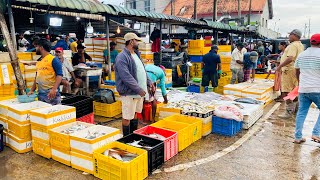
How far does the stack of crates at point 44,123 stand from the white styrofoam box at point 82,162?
61 centimetres

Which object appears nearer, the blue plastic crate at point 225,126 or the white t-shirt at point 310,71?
the white t-shirt at point 310,71

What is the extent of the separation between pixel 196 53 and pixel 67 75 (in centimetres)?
684

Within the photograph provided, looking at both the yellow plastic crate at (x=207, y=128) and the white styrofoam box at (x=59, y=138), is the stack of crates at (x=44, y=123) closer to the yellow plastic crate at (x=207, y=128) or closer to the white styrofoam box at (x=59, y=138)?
the white styrofoam box at (x=59, y=138)

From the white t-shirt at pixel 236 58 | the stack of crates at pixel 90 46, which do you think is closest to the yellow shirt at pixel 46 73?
the stack of crates at pixel 90 46

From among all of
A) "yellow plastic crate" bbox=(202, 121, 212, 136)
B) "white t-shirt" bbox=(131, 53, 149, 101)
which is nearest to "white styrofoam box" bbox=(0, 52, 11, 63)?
"white t-shirt" bbox=(131, 53, 149, 101)

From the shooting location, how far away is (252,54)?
11.1 m

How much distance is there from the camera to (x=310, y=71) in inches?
193

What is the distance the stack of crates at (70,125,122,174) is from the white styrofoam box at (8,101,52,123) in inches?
41.2

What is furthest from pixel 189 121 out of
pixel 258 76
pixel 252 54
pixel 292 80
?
pixel 258 76

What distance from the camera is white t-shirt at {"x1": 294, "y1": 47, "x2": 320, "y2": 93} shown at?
4.84 meters

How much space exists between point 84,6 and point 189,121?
14.7 feet

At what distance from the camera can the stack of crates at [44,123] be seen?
175 inches

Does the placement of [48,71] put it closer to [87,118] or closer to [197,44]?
[87,118]

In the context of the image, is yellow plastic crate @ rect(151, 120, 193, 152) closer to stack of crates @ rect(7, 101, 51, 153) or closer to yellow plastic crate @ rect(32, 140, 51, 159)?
yellow plastic crate @ rect(32, 140, 51, 159)
